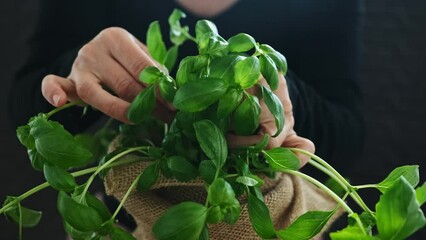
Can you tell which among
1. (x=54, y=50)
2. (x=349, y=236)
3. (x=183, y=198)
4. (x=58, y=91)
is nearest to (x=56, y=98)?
(x=58, y=91)

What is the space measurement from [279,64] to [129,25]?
1.80 feet

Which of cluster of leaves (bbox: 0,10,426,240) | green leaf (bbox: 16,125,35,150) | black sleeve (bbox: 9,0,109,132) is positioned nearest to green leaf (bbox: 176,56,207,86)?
cluster of leaves (bbox: 0,10,426,240)

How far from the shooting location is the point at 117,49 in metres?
0.41

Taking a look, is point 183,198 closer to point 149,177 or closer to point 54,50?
point 149,177

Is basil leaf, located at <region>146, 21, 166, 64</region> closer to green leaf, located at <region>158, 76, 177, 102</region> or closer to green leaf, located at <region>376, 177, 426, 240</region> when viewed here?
green leaf, located at <region>158, 76, 177, 102</region>

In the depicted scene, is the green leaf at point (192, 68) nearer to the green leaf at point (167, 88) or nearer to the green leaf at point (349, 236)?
the green leaf at point (167, 88)

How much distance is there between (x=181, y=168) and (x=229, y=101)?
0.05 m

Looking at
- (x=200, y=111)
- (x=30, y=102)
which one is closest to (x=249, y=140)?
(x=200, y=111)

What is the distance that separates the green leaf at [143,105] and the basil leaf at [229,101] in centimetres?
6

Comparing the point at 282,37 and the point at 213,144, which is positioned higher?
the point at 213,144

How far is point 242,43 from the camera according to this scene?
12.7 inches

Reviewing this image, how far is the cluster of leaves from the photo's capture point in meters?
0.27

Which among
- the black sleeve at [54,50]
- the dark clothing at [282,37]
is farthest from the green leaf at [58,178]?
the dark clothing at [282,37]

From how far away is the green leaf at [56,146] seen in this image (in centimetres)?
31
